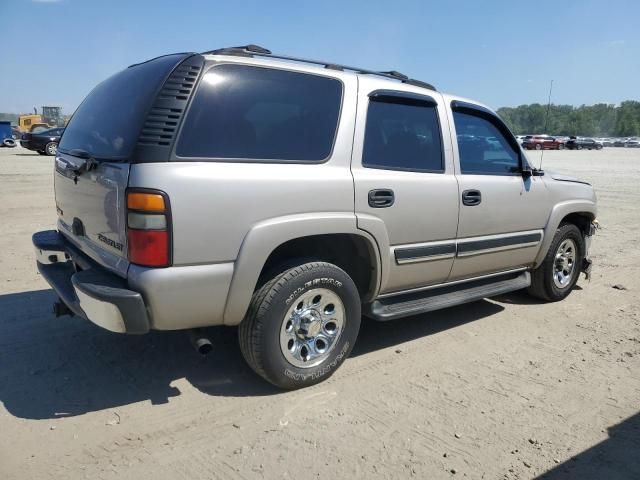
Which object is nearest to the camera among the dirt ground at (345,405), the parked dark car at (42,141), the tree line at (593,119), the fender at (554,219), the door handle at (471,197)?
the dirt ground at (345,405)

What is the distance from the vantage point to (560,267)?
16.9 ft

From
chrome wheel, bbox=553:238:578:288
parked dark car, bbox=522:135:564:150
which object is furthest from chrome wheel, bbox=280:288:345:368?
parked dark car, bbox=522:135:564:150

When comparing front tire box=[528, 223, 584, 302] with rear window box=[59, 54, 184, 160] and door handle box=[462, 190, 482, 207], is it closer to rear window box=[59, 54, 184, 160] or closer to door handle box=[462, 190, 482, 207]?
door handle box=[462, 190, 482, 207]

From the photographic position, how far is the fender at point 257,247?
9.16 feet

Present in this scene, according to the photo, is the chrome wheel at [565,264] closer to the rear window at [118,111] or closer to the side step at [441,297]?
the side step at [441,297]

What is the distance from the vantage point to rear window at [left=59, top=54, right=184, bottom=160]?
278cm

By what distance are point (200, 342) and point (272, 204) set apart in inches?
34.7

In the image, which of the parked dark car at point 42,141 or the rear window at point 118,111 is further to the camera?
the parked dark car at point 42,141

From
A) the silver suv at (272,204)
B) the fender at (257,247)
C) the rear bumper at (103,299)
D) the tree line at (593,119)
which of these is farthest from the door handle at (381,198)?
the tree line at (593,119)

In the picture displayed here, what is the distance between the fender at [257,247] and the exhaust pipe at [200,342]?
153mm

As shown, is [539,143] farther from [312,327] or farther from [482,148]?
[312,327]

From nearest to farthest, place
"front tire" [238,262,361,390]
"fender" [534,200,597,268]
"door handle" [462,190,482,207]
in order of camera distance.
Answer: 1. "front tire" [238,262,361,390]
2. "door handle" [462,190,482,207]
3. "fender" [534,200,597,268]

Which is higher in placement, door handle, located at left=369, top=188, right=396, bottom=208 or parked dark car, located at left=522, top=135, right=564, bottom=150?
parked dark car, located at left=522, top=135, right=564, bottom=150

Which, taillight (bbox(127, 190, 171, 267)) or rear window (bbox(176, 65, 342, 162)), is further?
rear window (bbox(176, 65, 342, 162))
